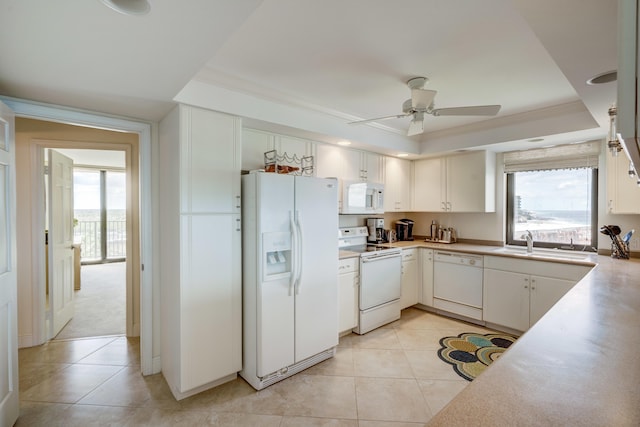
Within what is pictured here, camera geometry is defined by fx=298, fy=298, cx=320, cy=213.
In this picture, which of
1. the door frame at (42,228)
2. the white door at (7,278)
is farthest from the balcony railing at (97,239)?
the white door at (7,278)

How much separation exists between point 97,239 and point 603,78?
31.0 ft

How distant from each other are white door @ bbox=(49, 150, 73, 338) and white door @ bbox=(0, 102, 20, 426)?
1.50 metres

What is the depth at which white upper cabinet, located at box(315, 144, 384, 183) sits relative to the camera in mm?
3514

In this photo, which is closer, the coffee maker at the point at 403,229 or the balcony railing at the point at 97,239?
the coffee maker at the point at 403,229

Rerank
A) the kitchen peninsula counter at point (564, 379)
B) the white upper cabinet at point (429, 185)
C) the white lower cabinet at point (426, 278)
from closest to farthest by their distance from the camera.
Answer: the kitchen peninsula counter at point (564, 379)
the white lower cabinet at point (426, 278)
the white upper cabinet at point (429, 185)

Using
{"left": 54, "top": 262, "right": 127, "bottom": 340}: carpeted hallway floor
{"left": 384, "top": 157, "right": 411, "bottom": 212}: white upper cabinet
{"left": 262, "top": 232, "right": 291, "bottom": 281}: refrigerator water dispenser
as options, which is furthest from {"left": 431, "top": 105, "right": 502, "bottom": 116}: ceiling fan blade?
{"left": 54, "top": 262, "right": 127, "bottom": 340}: carpeted hallway floor

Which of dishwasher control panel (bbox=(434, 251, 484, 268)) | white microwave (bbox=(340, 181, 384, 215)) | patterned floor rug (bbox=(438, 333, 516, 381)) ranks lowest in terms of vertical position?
patterned floor rug (bbox=(438, 333, 516, 381))

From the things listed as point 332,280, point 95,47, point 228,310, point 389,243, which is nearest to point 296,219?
point 332,280

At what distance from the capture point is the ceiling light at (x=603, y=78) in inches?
69.7

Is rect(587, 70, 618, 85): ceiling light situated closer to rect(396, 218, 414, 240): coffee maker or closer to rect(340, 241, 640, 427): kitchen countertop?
rect(340, 241, 640, 427): kitchen countertop

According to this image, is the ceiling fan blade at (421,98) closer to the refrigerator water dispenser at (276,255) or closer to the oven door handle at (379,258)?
the refrigerator water dispenser at (276,255)

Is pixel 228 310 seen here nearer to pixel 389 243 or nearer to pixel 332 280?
pixel 332 280

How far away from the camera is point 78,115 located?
2.30m

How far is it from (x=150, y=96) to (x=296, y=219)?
141cm
